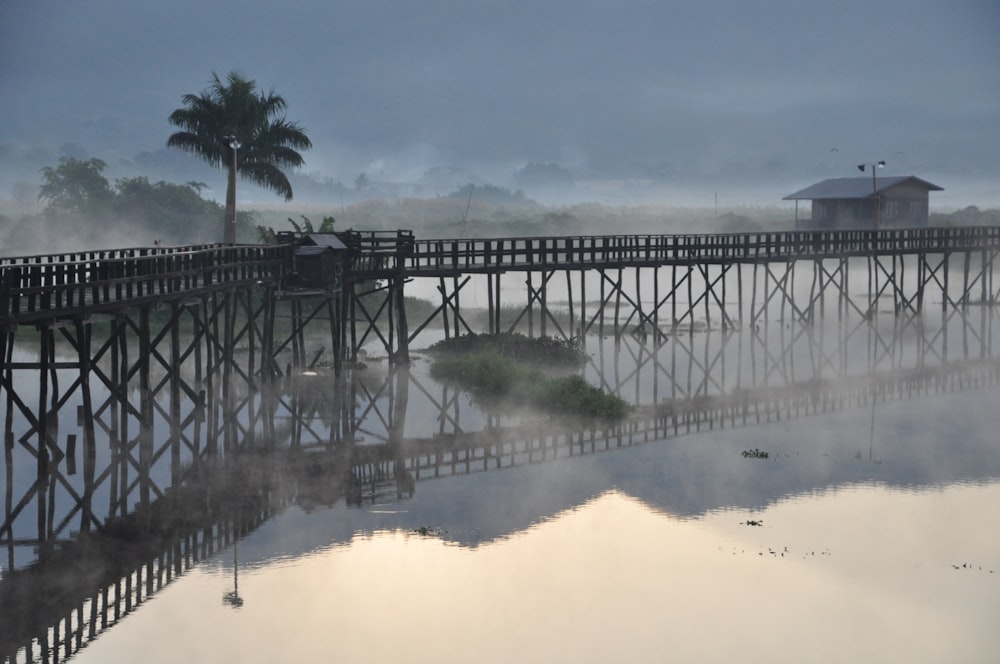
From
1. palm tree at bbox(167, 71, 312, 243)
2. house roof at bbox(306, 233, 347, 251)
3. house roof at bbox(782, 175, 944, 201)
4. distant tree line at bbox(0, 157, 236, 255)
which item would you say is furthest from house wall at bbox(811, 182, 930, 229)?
distant tree line at bbox(0, 157, 236, 255)

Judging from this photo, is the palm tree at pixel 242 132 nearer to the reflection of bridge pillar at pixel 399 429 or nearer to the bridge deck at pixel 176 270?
the bridge deck at pixel 176 270

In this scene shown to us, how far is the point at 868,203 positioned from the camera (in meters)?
64.4

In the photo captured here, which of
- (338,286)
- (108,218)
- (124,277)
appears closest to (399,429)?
(124,277)

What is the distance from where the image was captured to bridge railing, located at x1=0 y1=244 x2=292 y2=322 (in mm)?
21000

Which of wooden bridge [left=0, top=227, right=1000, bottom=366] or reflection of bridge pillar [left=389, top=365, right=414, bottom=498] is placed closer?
wooden bridge [left=0, top=227, right=1000, bottom=366]

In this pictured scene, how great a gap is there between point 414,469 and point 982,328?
1257 inches

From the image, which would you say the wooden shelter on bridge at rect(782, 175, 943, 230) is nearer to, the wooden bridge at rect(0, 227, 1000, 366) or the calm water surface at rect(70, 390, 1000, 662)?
the wooden bridge at rect(0, 227, 1000, 366)

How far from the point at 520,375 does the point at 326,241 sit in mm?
6315

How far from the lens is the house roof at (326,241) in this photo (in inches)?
1324

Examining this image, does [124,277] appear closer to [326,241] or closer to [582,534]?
[582,534]

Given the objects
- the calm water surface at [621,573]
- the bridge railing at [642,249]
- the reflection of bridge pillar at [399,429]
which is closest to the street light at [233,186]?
the bridge railing at [642,249]

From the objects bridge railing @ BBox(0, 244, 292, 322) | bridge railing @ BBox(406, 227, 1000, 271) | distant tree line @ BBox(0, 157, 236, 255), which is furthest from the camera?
distant tree line @ BBox(0, 157, 236, 255)

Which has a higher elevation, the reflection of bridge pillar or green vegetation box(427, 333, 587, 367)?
green vegetation box(427, 333, 587, 367)

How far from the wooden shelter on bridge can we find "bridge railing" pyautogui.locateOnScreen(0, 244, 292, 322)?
3898 cm
